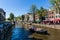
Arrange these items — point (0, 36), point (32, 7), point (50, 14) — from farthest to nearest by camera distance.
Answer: point (32, 7)
point (50, 14)
point (0, 36)

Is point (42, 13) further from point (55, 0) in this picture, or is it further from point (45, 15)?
point (55, 0)

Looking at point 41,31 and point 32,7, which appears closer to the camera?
point 41,31

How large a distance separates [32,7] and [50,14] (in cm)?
2815

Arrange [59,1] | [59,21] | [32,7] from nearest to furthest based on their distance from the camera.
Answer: [59,1]
[59,21]
[32,7]

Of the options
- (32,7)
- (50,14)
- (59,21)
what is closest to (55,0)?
(59,21)

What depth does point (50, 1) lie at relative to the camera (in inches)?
3324

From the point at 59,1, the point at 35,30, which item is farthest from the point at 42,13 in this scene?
the point at 35,30

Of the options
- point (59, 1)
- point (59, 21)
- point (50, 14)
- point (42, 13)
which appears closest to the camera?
point (59, 1)

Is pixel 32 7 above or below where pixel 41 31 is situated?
above

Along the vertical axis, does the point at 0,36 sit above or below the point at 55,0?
below

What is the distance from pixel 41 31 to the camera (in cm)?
4600

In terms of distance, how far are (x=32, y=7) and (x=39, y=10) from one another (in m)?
11.1

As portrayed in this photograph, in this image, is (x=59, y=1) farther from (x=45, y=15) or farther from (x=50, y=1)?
(x=45, y=15)

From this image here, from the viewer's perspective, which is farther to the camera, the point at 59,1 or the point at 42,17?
the point at 42,17
